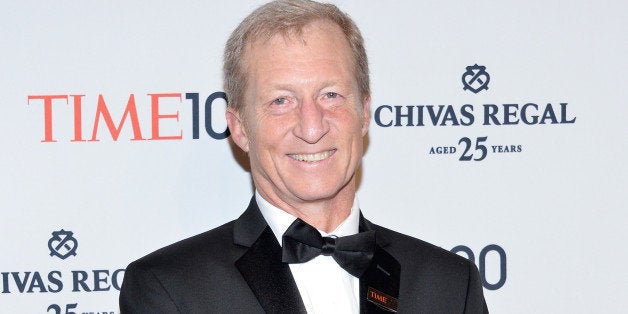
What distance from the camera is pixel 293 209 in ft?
5.58

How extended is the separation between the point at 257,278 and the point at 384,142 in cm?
78

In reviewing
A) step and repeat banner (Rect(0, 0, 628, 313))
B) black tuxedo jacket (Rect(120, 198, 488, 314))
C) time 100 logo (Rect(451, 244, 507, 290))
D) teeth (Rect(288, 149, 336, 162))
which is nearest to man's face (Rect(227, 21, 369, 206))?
teeth (Rect(288, 149, 336, 162))

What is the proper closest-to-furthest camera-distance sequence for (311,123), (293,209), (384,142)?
(311,123), (293,209), (384,142)

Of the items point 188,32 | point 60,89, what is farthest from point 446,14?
point 60,89

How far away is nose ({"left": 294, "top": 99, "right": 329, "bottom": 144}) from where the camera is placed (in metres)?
1.60

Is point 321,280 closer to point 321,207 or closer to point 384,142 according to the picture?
point 321,207


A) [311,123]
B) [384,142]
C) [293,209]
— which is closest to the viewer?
[311,123]

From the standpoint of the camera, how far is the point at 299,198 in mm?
1657

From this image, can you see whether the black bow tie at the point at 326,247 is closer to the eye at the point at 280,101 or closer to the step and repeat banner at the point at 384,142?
the eye at the point at 280,101

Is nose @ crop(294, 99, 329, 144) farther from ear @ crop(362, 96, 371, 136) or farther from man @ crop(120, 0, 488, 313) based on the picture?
ear @ crop(362, 96, 371, 136)

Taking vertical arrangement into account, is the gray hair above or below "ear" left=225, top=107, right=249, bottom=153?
above

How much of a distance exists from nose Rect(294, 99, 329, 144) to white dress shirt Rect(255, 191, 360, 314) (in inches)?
6.9

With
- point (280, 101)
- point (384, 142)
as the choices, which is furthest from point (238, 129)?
point (384, 142)

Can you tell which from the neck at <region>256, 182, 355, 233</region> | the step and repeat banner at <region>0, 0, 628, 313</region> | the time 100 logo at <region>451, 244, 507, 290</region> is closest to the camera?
the neck at <region>256, 182, 355, 233</region>
